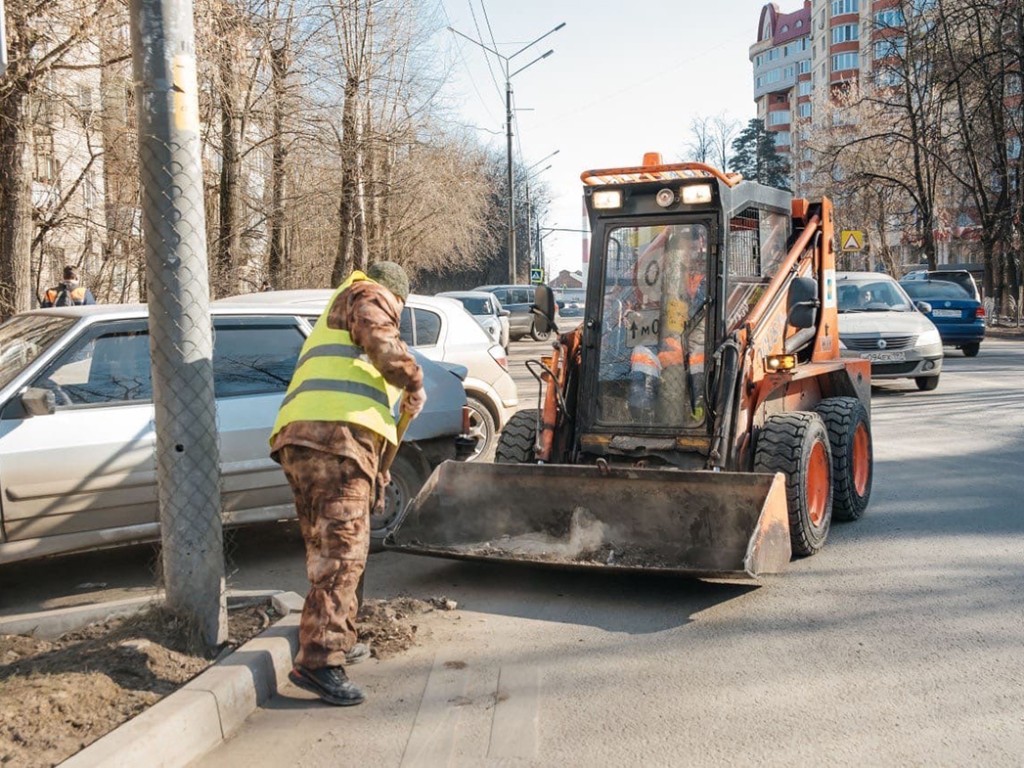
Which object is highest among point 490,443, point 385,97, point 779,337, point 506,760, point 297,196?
point 385,97

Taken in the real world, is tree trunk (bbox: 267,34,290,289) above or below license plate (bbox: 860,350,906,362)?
above

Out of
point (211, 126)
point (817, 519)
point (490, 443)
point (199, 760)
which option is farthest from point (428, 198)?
point (199, 760)

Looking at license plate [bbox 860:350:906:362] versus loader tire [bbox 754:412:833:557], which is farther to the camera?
license plate [bbox 860:350:906:362]

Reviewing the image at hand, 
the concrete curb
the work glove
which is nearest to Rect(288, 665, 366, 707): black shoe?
the concrete curb

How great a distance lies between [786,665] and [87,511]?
12.9ft

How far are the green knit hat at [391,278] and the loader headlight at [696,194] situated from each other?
2575 mm

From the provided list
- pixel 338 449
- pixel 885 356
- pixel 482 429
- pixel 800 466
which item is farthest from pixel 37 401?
pixel 885 356

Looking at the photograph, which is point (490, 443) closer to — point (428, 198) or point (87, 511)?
point (87, 511)

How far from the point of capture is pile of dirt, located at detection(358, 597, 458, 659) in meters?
5.36

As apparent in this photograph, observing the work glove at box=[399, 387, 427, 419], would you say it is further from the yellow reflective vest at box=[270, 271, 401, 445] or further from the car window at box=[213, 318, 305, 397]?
the car window at box=[213, 318, 305, 397]

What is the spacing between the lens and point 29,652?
4.88 meters

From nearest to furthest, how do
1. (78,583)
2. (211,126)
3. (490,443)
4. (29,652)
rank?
(29,652), (78,583), (490,443), (211,126)

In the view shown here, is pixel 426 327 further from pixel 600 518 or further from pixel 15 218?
pixel 15 218

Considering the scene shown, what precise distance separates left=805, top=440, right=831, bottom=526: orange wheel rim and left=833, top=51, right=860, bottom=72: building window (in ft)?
296
